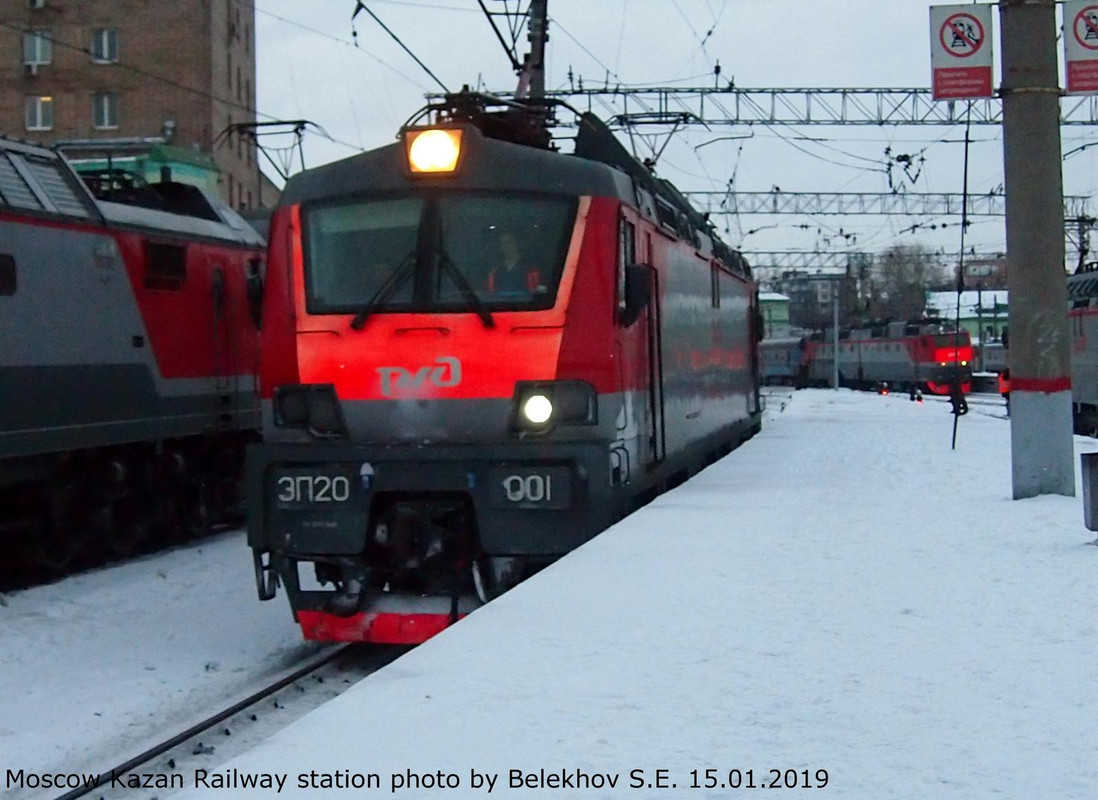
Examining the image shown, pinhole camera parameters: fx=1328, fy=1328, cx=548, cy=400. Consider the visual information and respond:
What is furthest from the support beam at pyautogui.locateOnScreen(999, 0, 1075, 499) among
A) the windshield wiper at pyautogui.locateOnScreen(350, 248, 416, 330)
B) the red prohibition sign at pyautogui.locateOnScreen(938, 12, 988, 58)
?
the windshield wiper at pyautogui.locateOnScreen(350, 248, 416, 330)

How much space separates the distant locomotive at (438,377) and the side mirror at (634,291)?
1cm

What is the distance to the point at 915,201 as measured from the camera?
41656mm

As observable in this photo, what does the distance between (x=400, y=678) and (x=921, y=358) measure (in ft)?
178

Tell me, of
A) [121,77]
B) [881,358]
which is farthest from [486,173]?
[881,358]

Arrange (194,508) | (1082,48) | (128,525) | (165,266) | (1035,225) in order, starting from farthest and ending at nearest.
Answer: (194,508)
(128,525)
(165,266)
(1082,48)
(1035,225)

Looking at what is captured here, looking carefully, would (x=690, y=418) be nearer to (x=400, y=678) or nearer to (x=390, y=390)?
(x=390, y=390)

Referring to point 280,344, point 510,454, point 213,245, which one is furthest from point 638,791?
point 213,245

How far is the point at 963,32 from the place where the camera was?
38.0ft

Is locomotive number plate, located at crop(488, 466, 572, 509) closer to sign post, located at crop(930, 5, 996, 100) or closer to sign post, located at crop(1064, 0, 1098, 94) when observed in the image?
sign post, located at crop(930, 5, 996, 100)

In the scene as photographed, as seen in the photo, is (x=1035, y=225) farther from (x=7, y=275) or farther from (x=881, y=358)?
(x=881, y=358)

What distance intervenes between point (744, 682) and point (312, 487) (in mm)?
3775

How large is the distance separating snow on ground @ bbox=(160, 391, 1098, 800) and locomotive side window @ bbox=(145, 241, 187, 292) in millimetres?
6322

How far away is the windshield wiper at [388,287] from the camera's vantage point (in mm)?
8281

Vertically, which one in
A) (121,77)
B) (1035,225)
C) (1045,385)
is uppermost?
(121,77)
